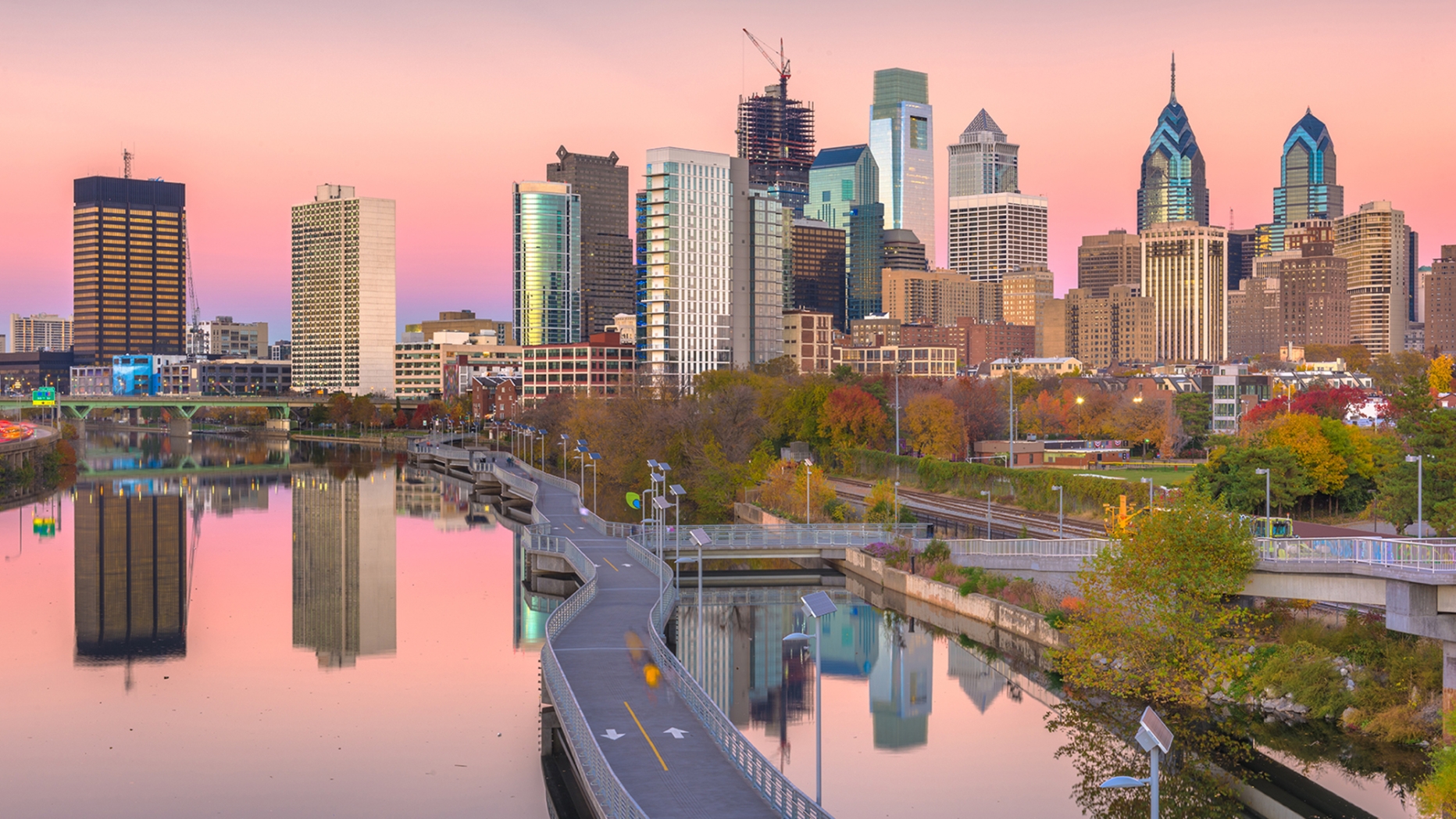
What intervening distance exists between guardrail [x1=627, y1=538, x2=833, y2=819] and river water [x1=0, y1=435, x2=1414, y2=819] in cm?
377

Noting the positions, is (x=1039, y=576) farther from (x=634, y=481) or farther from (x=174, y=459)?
(x=174, y=459)

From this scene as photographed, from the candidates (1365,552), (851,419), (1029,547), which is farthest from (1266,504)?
(851,419)

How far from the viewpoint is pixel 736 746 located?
33.5 meters

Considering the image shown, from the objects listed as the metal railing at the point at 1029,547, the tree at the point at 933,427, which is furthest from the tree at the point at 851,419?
the metal railing at the point at 1029,547

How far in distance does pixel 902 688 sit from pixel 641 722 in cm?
1642

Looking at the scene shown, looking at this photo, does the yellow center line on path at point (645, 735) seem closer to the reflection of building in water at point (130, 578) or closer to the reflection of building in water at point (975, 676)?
the reflection of building in water at point (975, 676)

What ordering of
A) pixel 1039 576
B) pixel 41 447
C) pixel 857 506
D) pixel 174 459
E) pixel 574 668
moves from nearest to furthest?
1. pixel 574 668
2. pixel 1039 576
3. pixel 857 506
4. pixel 41 447
5. pixel 174 459

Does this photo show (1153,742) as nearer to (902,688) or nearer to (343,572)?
(902,688)

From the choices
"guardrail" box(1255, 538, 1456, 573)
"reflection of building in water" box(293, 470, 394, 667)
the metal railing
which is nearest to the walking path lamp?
"guardrail" box(1255, 538, 1456, 573)

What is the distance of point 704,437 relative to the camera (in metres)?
112

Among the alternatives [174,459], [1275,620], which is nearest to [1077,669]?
[1275,620]

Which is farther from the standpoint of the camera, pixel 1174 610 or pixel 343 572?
pixel 343 572

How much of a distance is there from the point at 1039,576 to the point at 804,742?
2147 centimetres

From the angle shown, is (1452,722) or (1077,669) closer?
(1452,722)
